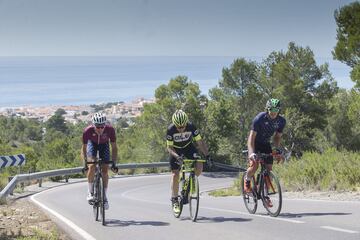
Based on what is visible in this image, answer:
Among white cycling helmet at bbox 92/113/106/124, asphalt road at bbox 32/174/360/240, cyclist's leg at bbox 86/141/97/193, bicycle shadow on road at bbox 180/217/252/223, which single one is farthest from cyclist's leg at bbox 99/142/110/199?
bicycle shadow on road at bbox 180/217/252/223

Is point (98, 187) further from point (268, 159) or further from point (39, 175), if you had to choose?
point (39, 175)

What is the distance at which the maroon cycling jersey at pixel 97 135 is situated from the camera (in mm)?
9466

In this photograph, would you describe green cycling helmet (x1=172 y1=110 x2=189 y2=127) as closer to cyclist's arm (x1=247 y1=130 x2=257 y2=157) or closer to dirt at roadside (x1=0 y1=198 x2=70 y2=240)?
cyclist's arm (x1=247 y1=130 x2=257 y2=157)

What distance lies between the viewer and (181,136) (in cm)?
920

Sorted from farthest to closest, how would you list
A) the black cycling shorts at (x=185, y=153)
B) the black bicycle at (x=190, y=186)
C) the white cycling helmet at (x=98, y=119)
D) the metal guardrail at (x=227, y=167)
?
the metal guardrail at (x=227, y=167) < the black cycling shorts at (x=185, y=153) < the white cycling helmet at (x=98, y=119) < the black bicycle at (x=190, y=186)

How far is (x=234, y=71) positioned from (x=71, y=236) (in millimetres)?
47209

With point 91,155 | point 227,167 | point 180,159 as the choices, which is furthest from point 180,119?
point 227,167

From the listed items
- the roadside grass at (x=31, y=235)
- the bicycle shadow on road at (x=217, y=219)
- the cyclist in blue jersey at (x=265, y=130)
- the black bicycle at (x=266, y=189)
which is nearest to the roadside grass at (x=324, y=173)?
the black bicycle at (x=266, y=189)

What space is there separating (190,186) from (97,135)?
1.99 meters

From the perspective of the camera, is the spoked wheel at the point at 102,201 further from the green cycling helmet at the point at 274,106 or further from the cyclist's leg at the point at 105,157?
the green cycling helmet at the point at 274,106

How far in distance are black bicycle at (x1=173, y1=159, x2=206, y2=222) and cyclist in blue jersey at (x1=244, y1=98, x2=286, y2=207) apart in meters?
0.95

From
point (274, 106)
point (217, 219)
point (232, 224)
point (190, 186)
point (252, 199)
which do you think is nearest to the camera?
point (232, 224)

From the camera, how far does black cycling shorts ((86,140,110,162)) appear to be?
953 cm

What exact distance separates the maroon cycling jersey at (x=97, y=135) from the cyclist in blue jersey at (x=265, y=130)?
260 centimetres
